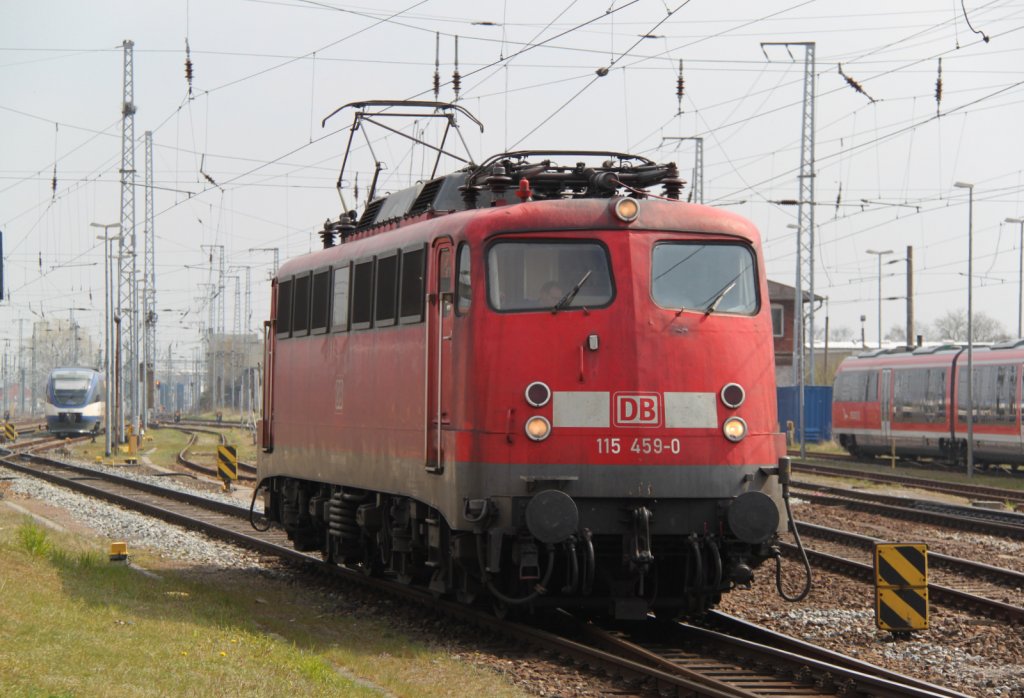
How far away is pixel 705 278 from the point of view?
12.2 m

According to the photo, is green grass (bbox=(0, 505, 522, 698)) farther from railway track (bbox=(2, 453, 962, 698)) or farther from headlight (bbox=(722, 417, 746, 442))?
headlight (bbox=(722, 417, 746, 442))

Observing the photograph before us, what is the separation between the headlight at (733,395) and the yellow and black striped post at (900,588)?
6.34 ft

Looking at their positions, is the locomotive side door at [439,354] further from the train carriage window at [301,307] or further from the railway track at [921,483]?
the railway track at [921,483]

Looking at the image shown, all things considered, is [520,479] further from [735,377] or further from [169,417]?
[169,417]

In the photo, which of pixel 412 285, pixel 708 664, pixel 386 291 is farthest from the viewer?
pixel 386 291

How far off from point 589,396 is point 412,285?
7.94 ft

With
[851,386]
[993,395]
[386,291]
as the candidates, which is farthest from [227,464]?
[851,386]

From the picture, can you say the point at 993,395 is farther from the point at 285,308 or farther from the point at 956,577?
the point at 285,308

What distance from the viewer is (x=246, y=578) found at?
17.1m

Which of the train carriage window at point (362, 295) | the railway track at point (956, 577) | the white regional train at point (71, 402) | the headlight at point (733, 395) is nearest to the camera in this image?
the headlight at point (733, 395)

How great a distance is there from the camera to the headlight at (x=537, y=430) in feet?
37.6

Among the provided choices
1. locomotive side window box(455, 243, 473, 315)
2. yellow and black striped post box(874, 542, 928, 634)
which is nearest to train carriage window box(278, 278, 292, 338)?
locomotive side window box(455, 243, 473, 315)

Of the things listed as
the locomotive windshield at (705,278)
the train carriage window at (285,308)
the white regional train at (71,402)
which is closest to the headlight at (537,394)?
the locomotive windshield at (705,278)

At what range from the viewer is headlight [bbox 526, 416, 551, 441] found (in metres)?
11.4
